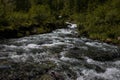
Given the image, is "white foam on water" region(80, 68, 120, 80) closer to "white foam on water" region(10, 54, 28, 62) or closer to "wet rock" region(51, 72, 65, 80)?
"wet rock" region(51, 72, 65, 80)

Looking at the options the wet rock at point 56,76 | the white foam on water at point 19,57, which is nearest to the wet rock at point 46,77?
the wet rock at point 56,76

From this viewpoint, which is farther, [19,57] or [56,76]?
[19,57]

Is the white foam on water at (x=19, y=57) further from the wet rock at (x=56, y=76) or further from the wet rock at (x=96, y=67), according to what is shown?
the wet rock at (x=96, y=67)

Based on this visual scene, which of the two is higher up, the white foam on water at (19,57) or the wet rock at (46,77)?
the wet rock at (46,77)

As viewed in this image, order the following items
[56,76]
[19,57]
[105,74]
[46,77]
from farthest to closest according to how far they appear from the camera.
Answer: [19,57] → [105,74] → [56,76] → [46,77]

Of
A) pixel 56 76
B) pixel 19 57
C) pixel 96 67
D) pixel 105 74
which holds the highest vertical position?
pixel 56 76

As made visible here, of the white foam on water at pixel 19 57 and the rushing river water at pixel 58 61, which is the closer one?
the rushing river water at pixel 58 61

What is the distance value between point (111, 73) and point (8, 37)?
17590mm

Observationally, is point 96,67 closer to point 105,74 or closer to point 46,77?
point 105,74

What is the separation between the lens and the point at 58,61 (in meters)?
17.9

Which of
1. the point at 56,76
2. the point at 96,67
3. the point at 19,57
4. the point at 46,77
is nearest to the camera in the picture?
the point at 46,77

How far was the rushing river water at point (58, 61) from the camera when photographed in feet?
48.0

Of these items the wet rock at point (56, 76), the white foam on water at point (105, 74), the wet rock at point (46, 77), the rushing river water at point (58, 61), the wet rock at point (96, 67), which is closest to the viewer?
the wet rock at point (46, 77)

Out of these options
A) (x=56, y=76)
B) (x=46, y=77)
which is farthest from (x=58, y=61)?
(x=46, y=77)
